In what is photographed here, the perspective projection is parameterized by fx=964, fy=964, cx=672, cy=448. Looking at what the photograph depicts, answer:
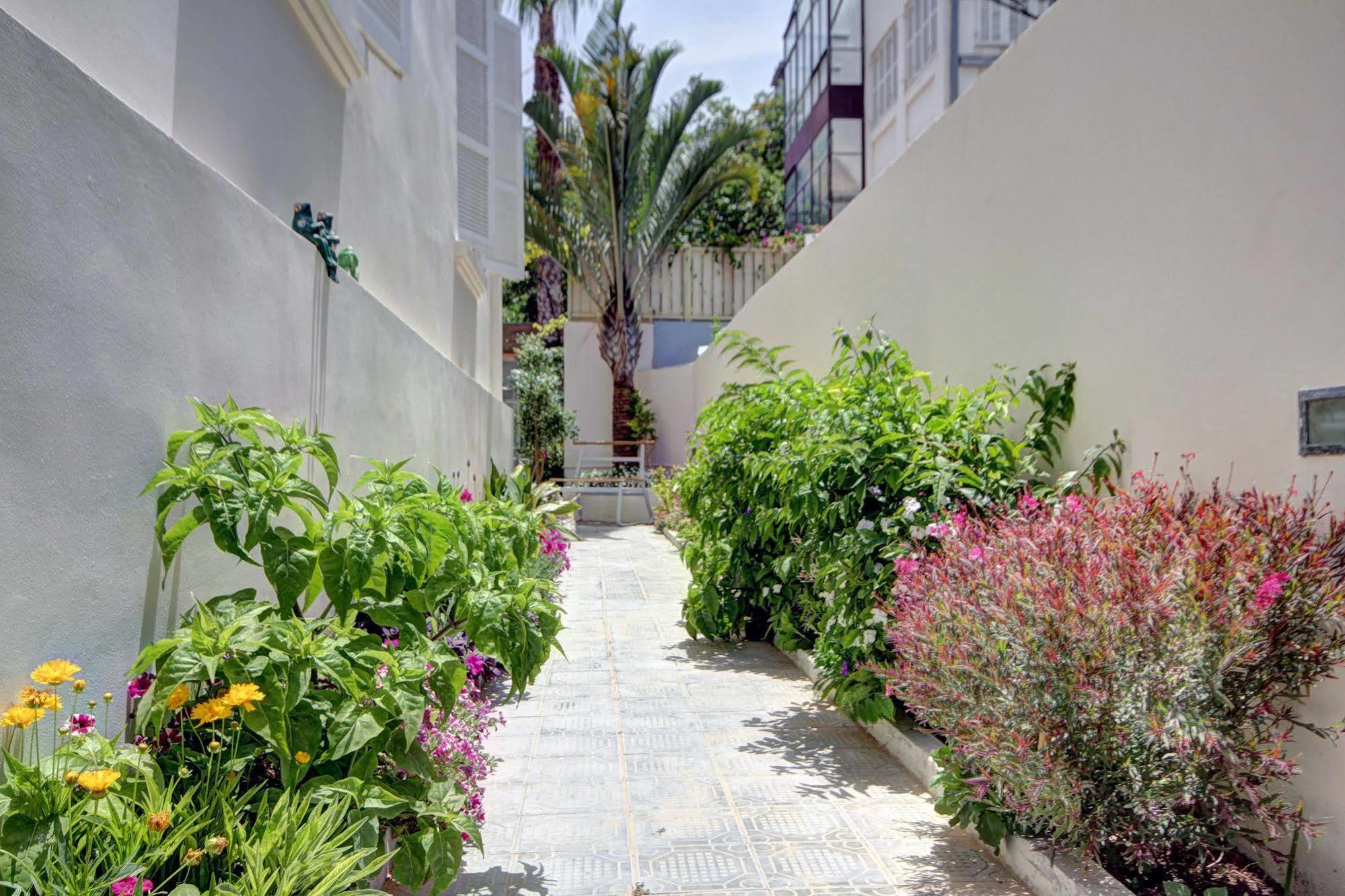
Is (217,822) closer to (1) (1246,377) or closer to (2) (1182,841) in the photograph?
(2) (1182,841)

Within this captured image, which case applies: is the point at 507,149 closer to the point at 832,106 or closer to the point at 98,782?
the point at 832,106

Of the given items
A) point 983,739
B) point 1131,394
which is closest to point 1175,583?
point 983,739

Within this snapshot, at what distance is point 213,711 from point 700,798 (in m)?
2.32

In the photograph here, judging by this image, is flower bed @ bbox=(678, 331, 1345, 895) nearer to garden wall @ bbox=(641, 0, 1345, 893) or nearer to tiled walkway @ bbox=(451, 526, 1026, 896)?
garden wall @ bbox=(641, 0, 1345, 893)

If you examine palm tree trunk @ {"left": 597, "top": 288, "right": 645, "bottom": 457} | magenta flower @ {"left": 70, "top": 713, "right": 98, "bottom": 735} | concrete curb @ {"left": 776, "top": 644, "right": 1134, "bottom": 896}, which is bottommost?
concrete curb @ {"left": 776, "top": 644, "right": 1134, "bottom": 896}

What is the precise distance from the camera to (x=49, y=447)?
6.35 feet

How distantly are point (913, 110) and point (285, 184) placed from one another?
35.4 feet

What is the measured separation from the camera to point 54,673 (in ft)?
5.82

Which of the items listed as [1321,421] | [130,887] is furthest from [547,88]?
[130,887]

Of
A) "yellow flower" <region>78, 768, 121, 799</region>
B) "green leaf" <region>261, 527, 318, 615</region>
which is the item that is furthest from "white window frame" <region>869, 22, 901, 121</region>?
"yellow flower" <region>78, 768, 121, 799</region>

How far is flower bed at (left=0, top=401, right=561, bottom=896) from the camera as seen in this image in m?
1.76

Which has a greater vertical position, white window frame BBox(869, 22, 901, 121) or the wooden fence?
white window frame BBox(869, 22, 901, 121)

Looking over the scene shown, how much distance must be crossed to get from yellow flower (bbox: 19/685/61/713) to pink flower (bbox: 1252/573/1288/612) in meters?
2.70

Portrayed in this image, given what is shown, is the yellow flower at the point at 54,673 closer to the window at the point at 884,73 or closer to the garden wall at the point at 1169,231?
the garden wall at the point at 1169,231
